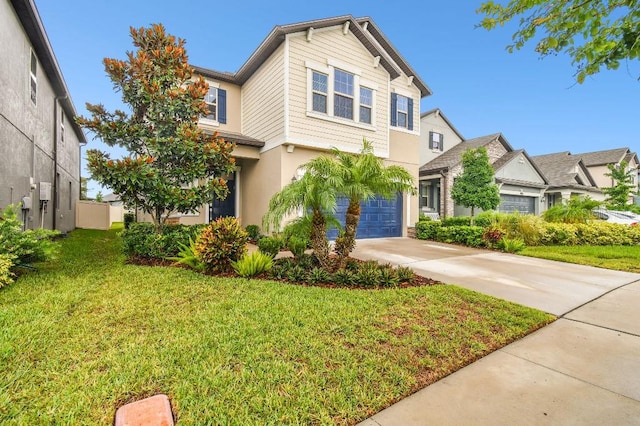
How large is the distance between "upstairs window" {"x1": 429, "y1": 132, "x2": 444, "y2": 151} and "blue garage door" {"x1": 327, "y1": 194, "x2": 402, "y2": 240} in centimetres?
848

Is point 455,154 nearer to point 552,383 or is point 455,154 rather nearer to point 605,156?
point 552,383

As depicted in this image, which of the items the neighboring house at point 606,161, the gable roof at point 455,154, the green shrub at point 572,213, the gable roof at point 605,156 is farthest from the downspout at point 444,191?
the neighboring house at point 606,161

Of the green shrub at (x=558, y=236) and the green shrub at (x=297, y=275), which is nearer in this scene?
the green shrub at (x=297, y=275)

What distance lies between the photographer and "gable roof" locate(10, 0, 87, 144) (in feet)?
25.3

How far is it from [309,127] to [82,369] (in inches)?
361

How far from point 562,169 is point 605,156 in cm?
1147

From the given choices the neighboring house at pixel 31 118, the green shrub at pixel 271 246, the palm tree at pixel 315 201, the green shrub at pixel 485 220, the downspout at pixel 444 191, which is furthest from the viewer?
the downspout at pixel 444 191

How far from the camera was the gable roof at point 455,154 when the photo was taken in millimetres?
17703

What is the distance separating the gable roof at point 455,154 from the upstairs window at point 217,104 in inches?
475

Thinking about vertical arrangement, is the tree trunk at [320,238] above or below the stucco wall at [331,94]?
below

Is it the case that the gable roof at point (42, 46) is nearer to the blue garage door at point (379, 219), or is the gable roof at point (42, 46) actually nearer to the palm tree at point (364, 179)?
the palm tree at point (364, 179)

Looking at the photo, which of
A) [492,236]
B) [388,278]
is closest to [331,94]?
[388,278]

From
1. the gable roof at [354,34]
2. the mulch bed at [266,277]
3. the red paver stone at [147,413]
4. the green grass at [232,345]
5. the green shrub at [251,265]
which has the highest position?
the gable roof at [354,34]

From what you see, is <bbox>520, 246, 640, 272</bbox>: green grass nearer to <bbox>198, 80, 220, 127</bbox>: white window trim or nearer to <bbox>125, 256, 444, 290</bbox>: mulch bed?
<bbox>125, 256, 444, 290</bbox>: mulch bed
